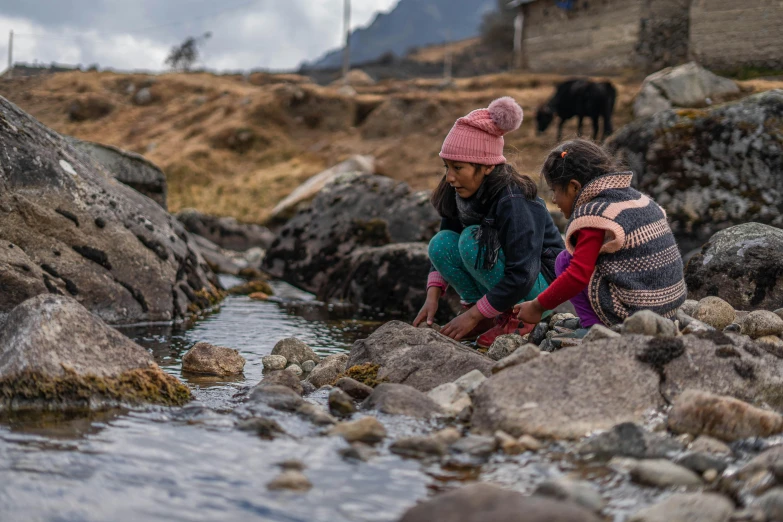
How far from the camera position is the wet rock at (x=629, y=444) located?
2785 millimetres

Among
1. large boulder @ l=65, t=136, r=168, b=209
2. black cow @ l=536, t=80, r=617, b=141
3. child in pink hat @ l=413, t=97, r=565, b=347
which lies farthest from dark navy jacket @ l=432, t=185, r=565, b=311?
black cow @ l=536, t=80, r=617, b=141

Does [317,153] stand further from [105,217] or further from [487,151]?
[487,151]

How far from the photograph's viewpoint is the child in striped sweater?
3850 mm

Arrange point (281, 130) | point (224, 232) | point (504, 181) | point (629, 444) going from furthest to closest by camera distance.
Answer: point (281, 130) → point (224, 232) → point (504, 181) → point (629, 444)

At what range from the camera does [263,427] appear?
123 inches

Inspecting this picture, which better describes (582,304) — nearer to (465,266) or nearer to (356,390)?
(465,266)

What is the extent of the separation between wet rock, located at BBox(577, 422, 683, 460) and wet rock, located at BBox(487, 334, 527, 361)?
4.77 ft

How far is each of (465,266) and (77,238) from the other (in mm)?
3167

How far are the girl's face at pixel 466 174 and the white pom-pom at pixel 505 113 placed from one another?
25cm

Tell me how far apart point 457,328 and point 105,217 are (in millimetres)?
3451

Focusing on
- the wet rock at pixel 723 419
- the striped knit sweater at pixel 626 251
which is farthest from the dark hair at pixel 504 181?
the wet rock at pixel 723 419

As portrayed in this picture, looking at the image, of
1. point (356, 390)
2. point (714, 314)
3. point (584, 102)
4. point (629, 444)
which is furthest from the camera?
point (584, 102)

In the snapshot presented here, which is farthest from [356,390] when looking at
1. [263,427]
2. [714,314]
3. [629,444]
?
[714,314]

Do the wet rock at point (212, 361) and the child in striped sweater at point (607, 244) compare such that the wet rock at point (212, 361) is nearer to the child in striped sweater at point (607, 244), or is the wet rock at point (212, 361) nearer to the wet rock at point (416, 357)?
the wet rock at point (416, 357)
